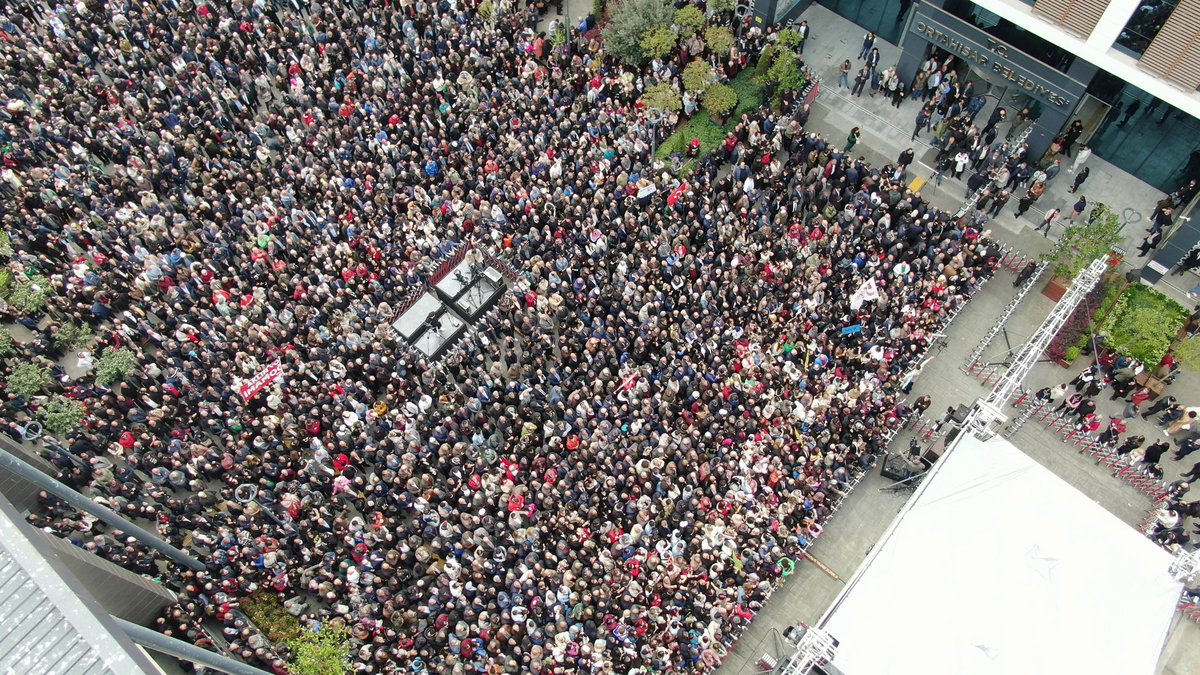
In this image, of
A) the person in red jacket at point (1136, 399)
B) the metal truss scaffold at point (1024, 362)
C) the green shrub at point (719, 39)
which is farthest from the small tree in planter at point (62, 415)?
the person in red jacket at point (1136, 399)

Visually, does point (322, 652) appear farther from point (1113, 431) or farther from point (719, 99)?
point (1113, 431)

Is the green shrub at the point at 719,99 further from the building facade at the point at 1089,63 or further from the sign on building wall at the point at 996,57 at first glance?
the sign on building wall at the point at 996,57

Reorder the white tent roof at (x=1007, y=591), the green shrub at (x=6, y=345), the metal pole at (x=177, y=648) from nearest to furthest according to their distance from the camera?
the metal pole at (x=177, y=648)
the white tent roof at (x=1007, y=591)
the green shrub at (x=6, y=345)

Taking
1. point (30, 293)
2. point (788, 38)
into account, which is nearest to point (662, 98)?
point (788, 38)

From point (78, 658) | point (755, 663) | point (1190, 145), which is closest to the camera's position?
point (78, 658)

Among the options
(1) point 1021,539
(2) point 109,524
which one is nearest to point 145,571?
(2) point 109,524

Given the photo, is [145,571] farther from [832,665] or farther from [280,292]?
[832,665]
